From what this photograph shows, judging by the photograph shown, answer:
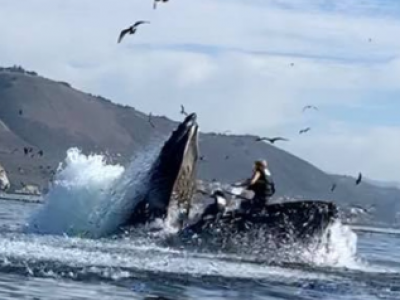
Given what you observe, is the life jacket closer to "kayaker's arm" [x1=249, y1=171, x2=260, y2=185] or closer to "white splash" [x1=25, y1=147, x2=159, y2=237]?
"kayaker's arm" [x1=249, y1=171, x2=260, y2=185]

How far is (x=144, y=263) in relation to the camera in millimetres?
32094

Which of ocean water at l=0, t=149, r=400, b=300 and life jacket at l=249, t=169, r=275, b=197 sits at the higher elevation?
life jacket at l=249, t=169, r=275, b=197

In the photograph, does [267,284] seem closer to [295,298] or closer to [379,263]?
[295,298]

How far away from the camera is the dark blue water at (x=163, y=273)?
2683cm

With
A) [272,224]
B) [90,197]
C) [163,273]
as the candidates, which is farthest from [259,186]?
[163,273]

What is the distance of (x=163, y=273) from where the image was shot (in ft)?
98.9

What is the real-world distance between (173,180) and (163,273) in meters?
9.49

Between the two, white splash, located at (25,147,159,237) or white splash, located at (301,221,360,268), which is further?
white splash, located at (25,147,159,237)

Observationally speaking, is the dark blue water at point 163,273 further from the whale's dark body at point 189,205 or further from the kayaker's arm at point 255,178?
the kayaker's arm at point 255,178

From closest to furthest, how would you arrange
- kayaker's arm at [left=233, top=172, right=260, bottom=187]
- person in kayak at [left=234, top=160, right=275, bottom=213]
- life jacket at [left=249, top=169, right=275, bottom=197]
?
1. person in kayak at [left=234, top=160, right=275, bottom=213]
2. life jacket at [left=249, top=169, right=275, bottom=197]
3. kayaker's arm at [left=233, top=172, right=260, bottom=187]

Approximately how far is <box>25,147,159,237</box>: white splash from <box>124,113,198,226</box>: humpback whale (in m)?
0.66

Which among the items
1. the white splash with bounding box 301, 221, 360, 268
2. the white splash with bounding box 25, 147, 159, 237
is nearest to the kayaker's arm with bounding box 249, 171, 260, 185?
the white splash with bounding box 301, 221, 360, 268

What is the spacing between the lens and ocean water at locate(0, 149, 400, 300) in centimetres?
2736

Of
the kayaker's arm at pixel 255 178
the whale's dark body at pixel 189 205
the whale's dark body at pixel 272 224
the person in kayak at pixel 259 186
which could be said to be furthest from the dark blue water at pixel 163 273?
the kayaker's arm at pixel 255 178
